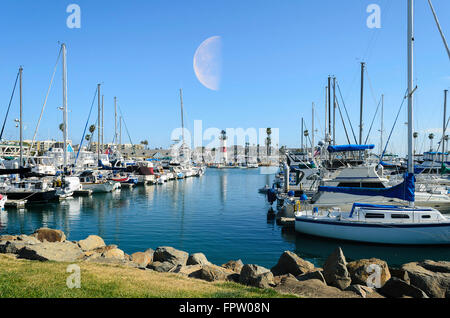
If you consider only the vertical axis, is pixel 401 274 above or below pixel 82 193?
above

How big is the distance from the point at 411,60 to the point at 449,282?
15.1m

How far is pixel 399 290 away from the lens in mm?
12398

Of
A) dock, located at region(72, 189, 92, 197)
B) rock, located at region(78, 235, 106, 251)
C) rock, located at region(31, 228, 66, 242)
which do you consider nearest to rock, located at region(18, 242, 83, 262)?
rock, located at region(78, 235, 106, 251)

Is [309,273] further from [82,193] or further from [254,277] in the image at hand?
[82,193]

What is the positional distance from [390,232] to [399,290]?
11123 mm

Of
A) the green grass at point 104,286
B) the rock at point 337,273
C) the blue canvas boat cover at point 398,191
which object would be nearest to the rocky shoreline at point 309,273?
the rock at point 337,273

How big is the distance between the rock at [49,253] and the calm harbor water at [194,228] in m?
7.31

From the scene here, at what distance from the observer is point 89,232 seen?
1156 inches

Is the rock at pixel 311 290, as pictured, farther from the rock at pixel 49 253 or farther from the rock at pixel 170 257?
the rock at pixel 49 253

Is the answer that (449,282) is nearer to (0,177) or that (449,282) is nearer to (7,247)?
(7,247)

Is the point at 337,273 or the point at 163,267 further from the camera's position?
the point at 163,267

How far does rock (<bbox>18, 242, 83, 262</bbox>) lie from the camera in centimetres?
1434

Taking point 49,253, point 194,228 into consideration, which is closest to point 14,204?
point 194,228

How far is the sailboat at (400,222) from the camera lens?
2206 centimetres
